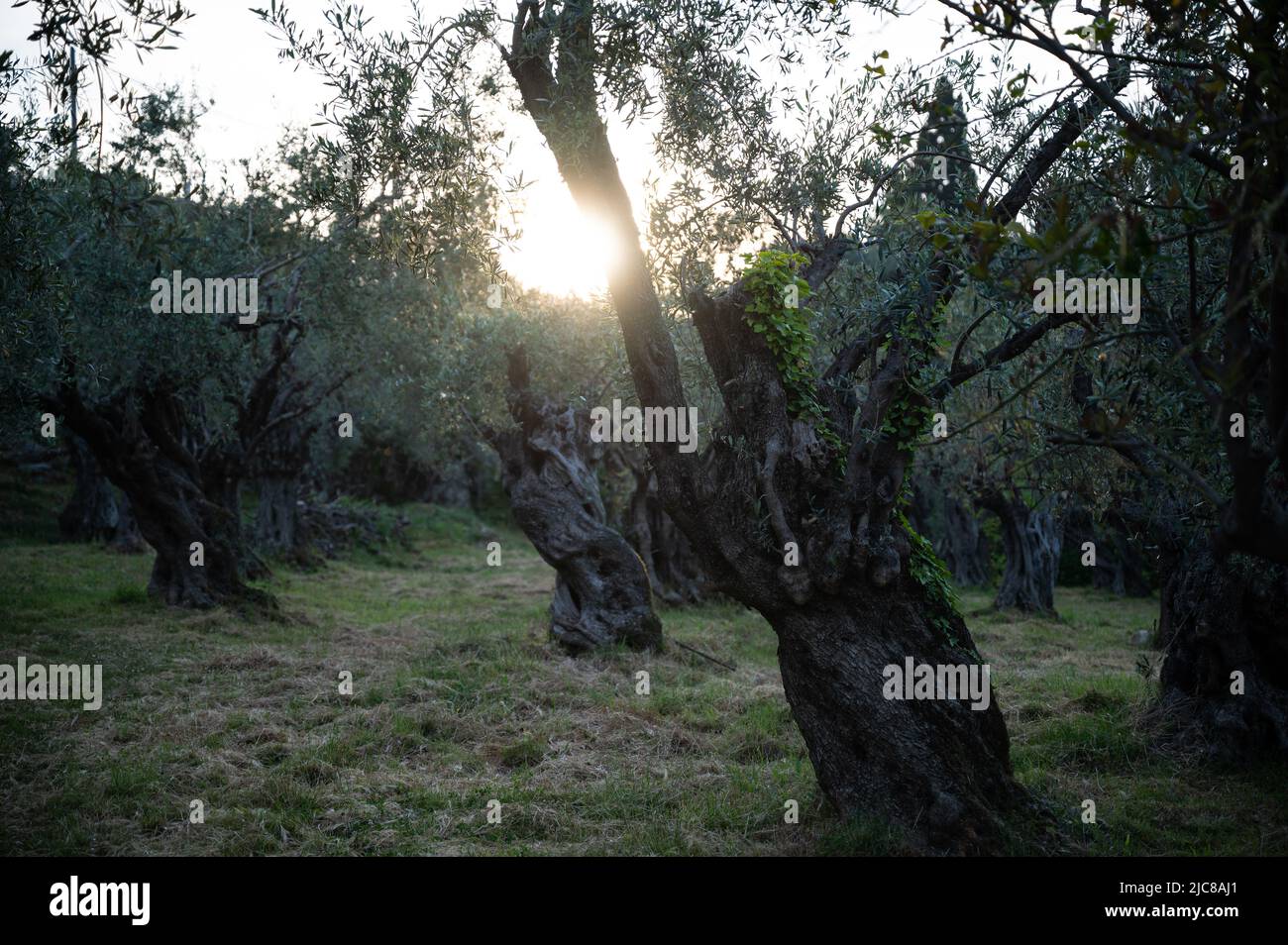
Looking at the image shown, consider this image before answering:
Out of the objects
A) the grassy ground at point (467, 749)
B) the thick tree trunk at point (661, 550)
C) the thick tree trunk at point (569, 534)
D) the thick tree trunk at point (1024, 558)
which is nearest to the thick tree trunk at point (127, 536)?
the grassy ground at point (467, 749)

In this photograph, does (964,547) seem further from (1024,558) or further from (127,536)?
(127,536)

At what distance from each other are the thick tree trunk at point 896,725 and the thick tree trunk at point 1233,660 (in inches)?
140

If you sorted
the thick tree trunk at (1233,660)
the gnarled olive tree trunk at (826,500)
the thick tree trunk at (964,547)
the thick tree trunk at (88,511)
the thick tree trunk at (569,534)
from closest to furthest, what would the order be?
the gnarled olive tree trunk at (826,500)
the thick tree trunk at (1233,660)
the thick tree trunk at (569,534)
the thick tree trunk at (88,511)
the thick tree trunk at (964,547)

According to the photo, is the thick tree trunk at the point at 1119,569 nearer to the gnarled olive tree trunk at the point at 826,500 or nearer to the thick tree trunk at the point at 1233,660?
the thick tree trunk at the point at 1233,660

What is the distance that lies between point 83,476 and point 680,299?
26.1 m

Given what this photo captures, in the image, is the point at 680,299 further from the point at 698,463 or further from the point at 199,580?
the point at 199,580

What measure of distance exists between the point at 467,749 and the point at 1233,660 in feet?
26.5

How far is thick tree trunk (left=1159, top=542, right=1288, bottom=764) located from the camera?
363 inches

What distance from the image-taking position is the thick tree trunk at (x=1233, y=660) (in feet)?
30.3

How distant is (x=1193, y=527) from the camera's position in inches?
365

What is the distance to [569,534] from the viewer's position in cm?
1614

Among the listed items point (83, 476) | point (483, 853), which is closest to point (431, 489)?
point (83, 476)

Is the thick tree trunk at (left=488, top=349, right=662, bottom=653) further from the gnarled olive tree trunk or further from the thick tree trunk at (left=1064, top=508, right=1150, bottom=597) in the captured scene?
the thick tree trunk at (left=1064, top=508, right=1150, bottom=597)

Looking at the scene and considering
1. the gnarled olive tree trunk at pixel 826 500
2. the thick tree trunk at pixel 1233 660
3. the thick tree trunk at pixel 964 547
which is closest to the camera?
the gnarled olive tree trunk at pixel 826 500
